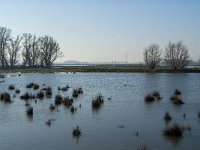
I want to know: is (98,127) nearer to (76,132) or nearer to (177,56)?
(76,132)

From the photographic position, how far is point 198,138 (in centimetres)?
1596

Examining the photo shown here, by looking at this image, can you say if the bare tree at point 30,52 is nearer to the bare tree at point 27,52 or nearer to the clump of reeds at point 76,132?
the bare tree at point 27,52

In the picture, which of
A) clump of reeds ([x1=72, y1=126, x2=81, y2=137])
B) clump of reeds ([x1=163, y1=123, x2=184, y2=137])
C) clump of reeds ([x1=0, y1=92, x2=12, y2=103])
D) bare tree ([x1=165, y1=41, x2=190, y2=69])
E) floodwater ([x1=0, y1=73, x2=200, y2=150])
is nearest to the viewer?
floodwater ([x1=0, y1=73, x2=200, y2=150])

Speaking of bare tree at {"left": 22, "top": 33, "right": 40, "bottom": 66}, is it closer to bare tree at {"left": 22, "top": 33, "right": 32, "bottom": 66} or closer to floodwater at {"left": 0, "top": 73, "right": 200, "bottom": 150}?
bare tree at {"left": 22, "top": 33, "right": 32, "bottom": 66}

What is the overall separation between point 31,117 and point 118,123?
540 centimetres

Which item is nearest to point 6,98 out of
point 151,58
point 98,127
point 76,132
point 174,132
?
point 98,127

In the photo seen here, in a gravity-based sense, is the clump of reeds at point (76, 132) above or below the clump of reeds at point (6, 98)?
below

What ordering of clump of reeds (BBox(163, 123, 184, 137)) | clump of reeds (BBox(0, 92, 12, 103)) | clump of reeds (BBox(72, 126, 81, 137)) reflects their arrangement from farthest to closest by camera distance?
clump of reeds (BBox(0, 92, 12, 103)), clump of reeds (BBox(72, 126, 81, 137)), clump of reeds (BBox(163, 123, 184, 137))

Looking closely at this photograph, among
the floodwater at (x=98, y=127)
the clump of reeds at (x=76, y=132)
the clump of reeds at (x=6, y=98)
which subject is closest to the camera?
the floodwater at (x=98, y=127)

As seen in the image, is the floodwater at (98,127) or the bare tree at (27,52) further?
the bare tree at (27,52)

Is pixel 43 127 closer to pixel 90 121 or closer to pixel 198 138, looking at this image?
pixel 90 121

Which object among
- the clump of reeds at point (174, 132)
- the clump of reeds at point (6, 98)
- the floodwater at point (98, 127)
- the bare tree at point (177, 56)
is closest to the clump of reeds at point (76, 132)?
the floodwater at point (98, 127)

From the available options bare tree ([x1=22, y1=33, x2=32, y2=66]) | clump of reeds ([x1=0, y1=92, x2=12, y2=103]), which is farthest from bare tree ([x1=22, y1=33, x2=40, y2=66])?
clump of reeds ([x1=0, y1=92, x2=12, y2=103])

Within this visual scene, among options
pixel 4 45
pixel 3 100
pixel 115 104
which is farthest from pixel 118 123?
pixel 4 45
